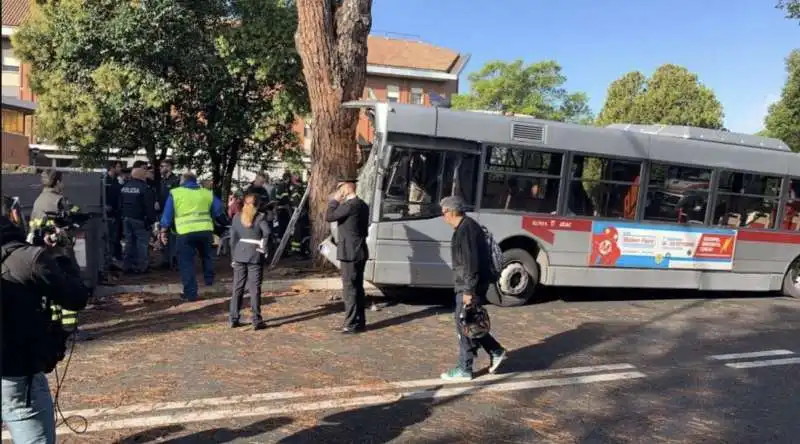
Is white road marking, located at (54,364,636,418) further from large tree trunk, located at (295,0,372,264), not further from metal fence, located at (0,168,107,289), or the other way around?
large tree trunk, located at (295,0,372,264)

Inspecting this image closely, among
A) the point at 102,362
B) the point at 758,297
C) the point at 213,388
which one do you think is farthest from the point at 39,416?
the point at 758,297

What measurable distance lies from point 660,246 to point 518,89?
41616 mm

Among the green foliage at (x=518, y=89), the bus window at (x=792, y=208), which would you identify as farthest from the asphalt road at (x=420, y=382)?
the green foliage at (x=518, y=89)

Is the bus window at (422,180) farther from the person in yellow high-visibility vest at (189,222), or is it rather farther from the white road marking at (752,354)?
the white road marking at (752,354)

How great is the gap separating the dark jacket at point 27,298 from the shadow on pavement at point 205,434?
1.42m

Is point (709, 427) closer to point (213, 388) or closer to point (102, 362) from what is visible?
point (213, 388)

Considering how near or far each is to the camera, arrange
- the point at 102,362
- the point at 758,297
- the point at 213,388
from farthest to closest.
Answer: the point at 758,297 → the point at 102,362 → the point at 213,388

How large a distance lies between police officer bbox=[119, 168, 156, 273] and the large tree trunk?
2643 millimetres

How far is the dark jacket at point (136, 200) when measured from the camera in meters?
10.2

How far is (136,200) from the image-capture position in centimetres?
1020

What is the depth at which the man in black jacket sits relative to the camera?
5.70 meters

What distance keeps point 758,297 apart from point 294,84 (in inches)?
404

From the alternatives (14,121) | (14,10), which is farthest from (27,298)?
(14,10)

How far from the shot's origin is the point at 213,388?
5441 millimetres
